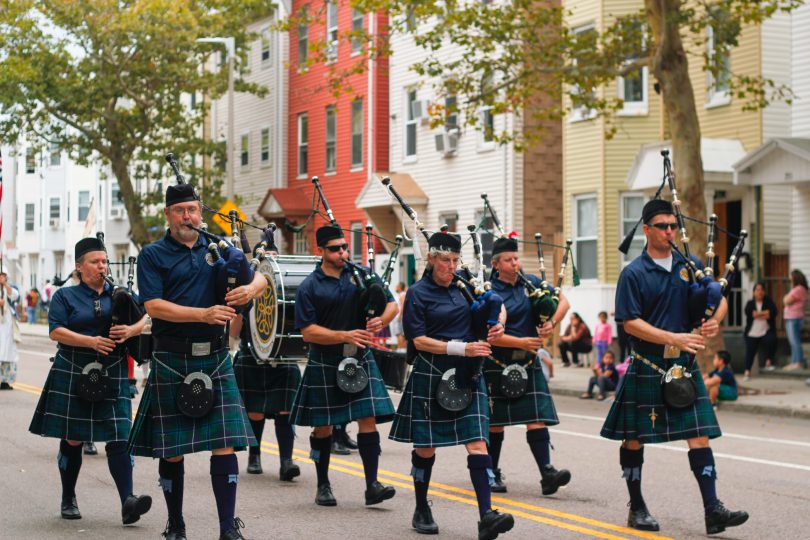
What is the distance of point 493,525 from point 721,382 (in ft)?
36.5

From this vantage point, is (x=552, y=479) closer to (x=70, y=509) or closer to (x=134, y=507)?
(x=134, y=507)

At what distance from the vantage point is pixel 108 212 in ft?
194

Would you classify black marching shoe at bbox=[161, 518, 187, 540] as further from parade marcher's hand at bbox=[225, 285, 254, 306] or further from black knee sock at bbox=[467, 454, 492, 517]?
black knee sock at bbox=[467, 454, 492, 517]

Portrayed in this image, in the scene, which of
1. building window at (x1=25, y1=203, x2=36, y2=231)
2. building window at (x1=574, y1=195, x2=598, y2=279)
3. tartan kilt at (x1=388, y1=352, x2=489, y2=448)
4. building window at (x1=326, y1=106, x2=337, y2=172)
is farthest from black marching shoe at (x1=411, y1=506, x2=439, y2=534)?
building window at (x1=25, y1=203, x2=36, y2=231)

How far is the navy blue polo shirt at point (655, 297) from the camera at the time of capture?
8359mm

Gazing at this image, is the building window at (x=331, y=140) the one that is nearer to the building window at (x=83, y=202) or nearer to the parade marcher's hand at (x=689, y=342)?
the building window at (x=83, y=202)

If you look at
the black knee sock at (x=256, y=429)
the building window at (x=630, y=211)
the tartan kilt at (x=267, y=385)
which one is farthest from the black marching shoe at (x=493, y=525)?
the building window at (x=630, y=211)

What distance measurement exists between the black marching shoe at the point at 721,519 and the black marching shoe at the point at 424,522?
1.75m

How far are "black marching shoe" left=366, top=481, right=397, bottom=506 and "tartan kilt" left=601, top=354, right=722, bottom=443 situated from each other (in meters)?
1.76

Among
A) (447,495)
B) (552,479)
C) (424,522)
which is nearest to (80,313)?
(424,522)

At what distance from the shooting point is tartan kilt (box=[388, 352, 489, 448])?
845cm

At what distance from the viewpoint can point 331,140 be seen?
38.2 m

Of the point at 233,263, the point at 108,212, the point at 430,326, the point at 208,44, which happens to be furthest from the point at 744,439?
the point at 108,212

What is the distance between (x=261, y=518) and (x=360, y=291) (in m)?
1.78
